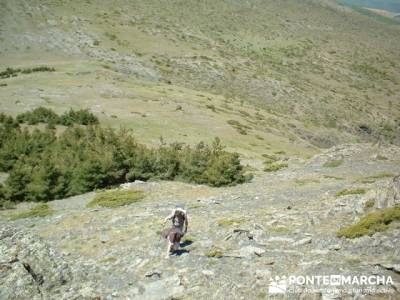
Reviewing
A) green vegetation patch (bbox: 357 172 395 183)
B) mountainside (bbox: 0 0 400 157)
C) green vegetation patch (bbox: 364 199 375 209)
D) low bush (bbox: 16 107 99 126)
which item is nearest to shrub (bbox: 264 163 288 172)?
green vegetation patch (bbox: 357 172 395 183)

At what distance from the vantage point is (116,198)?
24.6 metres

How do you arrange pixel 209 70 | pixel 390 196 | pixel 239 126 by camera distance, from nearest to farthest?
pixel 390 196
pixel 239 126
pixel 209 70

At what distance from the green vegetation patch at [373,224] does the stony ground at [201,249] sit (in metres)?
0.28

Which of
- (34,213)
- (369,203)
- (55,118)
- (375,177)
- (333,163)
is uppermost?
(369,203)

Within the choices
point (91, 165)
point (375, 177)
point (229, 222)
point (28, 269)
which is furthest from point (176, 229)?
point (375, 177)

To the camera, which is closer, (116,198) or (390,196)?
(390,196)

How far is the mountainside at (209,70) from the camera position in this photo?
175 feet

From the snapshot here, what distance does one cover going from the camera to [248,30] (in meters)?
128

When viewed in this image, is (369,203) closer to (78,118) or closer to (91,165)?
(91,165)

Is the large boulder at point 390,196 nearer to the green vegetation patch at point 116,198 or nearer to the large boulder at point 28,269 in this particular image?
the large boulder at point 28,269

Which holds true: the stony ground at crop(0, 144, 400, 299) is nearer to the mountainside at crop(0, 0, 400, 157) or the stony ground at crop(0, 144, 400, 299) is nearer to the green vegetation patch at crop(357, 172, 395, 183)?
the green vegetation patch at crop(357, 172, 395, 183)

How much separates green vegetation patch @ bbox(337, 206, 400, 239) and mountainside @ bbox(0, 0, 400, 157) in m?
27.8

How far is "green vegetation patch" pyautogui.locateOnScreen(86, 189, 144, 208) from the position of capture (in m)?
24.0

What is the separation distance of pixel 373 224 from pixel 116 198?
14.6m
